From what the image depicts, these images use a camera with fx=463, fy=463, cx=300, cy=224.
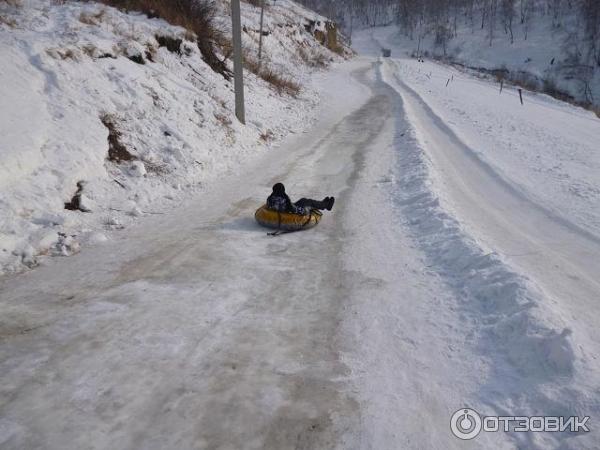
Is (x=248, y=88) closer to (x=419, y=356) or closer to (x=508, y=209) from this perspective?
(x=508, y=209)

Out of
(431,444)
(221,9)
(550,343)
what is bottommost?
(431,444)

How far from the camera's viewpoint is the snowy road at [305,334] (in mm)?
3311

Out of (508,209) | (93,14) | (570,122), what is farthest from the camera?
(570,122)

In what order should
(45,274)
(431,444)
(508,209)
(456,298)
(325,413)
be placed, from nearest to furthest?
1. (431,444)
2. (325,413)
3. (456,298)
4. (45,274)
5. (508,209)

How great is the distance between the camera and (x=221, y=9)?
1185 inches

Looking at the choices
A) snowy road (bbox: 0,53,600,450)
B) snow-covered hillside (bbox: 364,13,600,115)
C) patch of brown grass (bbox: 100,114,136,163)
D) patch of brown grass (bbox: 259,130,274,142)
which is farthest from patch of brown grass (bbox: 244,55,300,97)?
snow-covered hillside (bbox: 364,13,600,115)

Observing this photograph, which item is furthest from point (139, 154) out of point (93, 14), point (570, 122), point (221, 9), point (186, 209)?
point (221, 9)

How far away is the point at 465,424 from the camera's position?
3.38m

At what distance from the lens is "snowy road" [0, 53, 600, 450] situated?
331cm

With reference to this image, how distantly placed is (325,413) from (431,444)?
769 mm

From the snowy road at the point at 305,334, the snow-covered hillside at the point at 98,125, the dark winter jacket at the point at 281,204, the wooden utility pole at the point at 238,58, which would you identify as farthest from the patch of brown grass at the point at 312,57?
the snowy road at the point at 305,334

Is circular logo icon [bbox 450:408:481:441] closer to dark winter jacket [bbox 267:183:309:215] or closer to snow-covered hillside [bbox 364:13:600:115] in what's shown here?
dark winter jacket [bbox 267:183:309:215]
